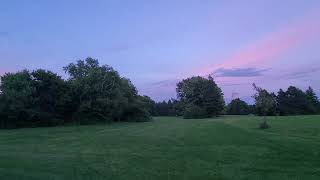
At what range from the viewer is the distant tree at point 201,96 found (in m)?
105

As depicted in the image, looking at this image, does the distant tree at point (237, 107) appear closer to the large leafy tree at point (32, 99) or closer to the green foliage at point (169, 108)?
the green foliage at point (169, 108)

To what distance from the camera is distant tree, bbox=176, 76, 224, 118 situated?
105 metres

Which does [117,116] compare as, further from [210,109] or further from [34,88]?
[210,109]

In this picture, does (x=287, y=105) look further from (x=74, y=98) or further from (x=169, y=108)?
(x=74, y=98)

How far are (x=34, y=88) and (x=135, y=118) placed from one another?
23.0 metres

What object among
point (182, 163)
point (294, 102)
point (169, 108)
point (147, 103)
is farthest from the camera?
point (169, 108)

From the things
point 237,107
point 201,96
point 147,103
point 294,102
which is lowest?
point 147,103

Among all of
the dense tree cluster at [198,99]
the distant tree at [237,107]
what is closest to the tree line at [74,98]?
the dense tree cluster at [198,99]

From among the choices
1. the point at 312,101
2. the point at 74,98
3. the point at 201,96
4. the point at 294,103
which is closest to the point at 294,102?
the point at 294,103

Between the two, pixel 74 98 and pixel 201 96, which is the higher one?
pixel 201 96

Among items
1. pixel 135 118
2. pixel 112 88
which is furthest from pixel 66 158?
pixel 135 118

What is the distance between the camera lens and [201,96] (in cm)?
10850

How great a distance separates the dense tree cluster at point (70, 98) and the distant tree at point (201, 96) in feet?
78.7

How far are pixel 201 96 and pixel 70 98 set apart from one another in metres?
46.3
